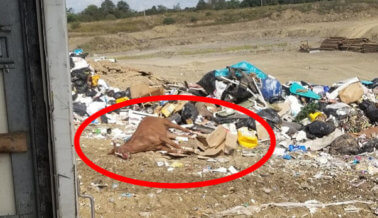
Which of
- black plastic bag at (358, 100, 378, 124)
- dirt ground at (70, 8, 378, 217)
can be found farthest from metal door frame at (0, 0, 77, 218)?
black plastic bag at (358, 100, 378, 124)

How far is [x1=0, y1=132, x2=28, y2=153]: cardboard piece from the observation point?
6.17 ft

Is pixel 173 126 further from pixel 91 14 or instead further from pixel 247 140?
pixel 91 14

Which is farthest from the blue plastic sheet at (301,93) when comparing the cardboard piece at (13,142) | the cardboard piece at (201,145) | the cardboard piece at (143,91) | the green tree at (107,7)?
the green tree at (107,7)

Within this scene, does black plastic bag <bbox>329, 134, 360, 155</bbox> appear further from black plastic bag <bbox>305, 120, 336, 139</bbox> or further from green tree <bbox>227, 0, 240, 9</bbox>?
green tree <bbox>227, 0, 240, 9</bbox>

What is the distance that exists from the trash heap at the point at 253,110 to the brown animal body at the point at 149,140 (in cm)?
35

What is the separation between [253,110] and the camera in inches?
362

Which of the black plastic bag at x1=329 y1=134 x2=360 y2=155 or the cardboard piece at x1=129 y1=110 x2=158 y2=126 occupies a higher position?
the cardboard piece at x1=129 y1=110 x2=158 y2=126

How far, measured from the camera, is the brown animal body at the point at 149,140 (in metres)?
6.76

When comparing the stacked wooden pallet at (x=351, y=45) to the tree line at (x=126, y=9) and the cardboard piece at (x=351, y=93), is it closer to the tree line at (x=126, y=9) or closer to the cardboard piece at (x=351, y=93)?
the cardboard piece at (x=351, y=93)

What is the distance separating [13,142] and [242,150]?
18.6 feet

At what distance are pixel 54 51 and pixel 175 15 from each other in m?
51.6

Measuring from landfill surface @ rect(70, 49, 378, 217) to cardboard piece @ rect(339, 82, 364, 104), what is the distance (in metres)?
0.02

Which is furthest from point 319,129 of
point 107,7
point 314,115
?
point 107,7

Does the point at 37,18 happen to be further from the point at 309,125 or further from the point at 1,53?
the point at 309,125
